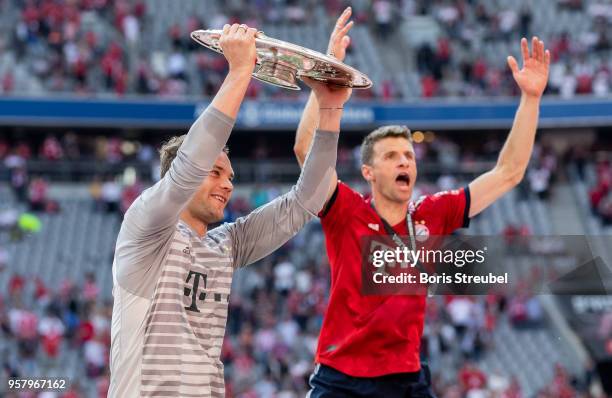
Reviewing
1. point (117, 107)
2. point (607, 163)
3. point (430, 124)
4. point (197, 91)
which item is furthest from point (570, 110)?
point (117, 107)

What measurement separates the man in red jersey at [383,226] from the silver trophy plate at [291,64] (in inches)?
16.4

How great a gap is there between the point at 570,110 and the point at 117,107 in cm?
1087

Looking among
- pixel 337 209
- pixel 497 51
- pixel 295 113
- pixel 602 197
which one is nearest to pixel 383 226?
pixel 337 209

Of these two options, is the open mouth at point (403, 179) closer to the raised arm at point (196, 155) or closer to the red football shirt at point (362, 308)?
the red football shirt at point (362, 308)

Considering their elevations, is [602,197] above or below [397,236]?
above

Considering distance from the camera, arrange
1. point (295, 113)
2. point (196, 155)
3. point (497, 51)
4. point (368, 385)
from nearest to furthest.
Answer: point (196, 155)
point (368, 385)
point (295, 113)
point (497, 51)

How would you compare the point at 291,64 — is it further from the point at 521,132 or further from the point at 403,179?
the point at 521,132

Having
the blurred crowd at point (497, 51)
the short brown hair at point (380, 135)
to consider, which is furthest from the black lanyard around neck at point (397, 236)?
the blurred crowd at point (497, 51)

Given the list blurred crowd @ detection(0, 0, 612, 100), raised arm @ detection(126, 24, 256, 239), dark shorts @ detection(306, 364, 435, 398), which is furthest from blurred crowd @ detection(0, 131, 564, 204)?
raised arm @ detection(126, 24, 256, 239)

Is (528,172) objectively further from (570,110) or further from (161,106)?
(161,106)

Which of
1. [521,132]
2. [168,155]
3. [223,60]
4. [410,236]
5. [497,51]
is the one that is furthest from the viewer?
[497,51]

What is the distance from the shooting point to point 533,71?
544 cm

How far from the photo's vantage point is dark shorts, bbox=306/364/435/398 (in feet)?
16.6

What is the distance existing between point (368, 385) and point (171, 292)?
4.18 ft
